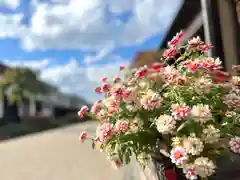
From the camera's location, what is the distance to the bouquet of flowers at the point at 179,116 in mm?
976

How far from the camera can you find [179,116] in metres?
0.97

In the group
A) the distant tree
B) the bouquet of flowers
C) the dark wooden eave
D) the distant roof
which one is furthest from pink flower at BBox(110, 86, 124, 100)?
the distant tree

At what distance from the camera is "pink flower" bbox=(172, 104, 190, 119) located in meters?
0.97

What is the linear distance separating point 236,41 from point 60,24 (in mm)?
6358

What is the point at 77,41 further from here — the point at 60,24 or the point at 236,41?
the point at 236,41

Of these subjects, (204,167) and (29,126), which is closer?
(204,167)

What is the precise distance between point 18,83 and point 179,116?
1039cm

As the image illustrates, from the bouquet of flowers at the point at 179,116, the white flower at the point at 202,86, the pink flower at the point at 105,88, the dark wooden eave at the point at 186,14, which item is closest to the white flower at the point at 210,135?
the bouquet of flowers at the point at 179,116

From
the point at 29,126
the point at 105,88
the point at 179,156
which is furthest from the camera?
the point at 29,126

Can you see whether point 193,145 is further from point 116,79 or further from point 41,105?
point 41,105

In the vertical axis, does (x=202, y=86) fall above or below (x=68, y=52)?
below

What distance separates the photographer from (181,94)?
3.59ft

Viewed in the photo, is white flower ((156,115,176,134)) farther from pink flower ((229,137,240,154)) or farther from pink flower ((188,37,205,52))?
pink flower ((188,37,205,52))

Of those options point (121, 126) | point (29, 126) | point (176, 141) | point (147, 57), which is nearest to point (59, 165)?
point (121, 126)
